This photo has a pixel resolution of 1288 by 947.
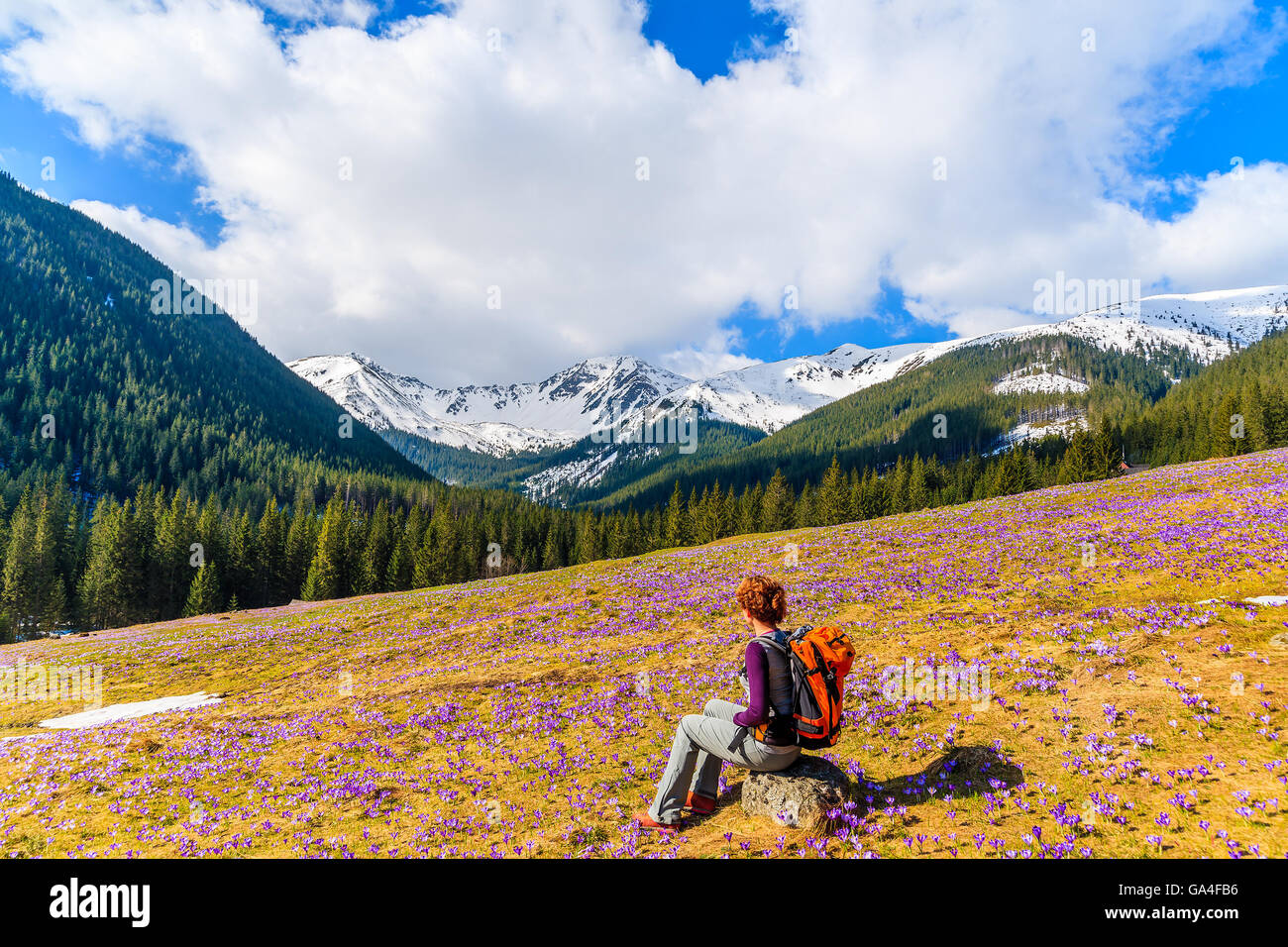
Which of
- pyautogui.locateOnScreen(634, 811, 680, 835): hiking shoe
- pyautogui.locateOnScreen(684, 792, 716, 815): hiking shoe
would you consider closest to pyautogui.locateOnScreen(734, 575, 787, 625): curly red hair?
pyautogui.locateOnScreen(684, 792, 716, 815): hiking shoe

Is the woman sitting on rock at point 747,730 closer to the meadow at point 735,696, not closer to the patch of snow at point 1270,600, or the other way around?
the meadow at point 735,696

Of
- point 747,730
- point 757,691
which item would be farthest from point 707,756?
point 757,691

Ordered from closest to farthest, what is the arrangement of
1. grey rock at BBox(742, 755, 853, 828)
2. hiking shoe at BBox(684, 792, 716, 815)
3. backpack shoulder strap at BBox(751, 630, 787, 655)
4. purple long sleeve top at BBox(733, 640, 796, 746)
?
1. purple long sleeve top at BBox(733, 640, 796, 746)
2. backpack shoulder strap at BBox(751, 630, 787, 655)
3. grey rock at BBox(742, 755, 853, 828)
4. hiking shoe at BBox(684, 792, 716, 815)

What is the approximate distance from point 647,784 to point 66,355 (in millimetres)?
289466

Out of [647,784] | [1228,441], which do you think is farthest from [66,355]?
[1228,441]

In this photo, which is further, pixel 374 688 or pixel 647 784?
pixel 374 688

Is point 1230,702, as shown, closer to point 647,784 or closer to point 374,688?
point 647,784

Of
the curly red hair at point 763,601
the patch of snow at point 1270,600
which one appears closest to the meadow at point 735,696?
the patch of snow at point 1270,600

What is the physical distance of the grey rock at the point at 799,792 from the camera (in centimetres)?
761

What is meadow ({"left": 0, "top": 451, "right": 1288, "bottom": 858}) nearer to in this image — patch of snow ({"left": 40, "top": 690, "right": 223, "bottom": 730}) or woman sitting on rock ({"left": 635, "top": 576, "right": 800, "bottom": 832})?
woman sitting on rock ({"left": 635, "top": 576, "right": 800, "bottom": 832})

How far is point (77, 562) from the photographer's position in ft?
247

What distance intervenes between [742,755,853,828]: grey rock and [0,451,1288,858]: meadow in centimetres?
17

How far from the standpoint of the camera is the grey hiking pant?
7625mm

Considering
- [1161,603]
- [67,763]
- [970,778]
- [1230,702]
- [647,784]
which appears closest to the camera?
[970,778]
